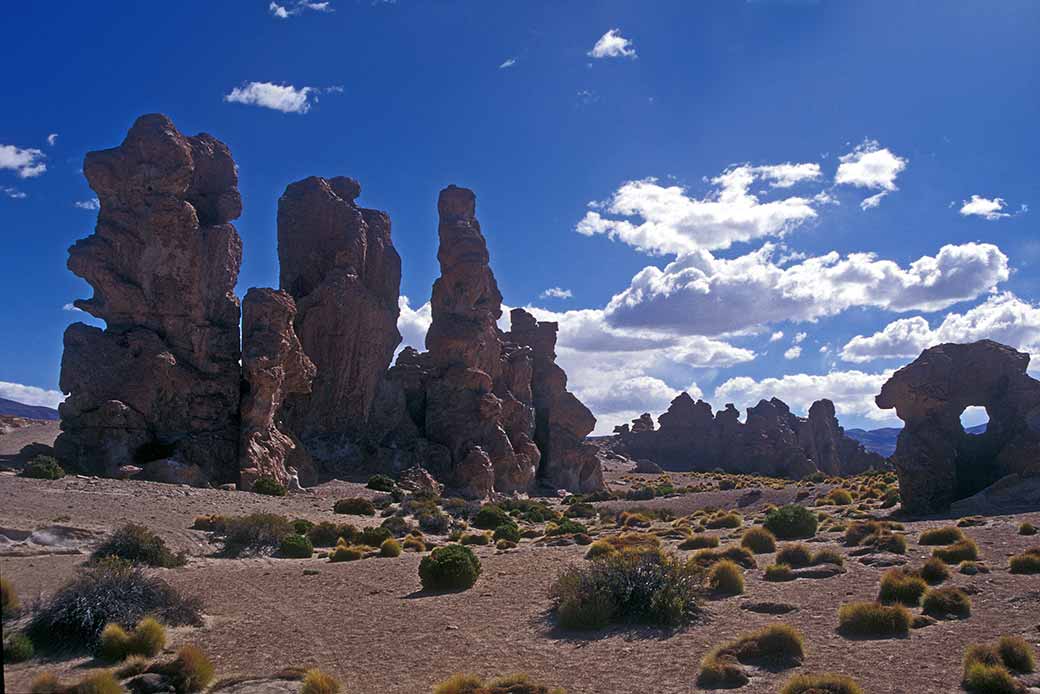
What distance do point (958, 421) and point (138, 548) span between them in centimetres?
2986

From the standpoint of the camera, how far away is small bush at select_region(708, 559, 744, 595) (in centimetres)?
1562

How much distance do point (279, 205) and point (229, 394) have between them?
19813 mm

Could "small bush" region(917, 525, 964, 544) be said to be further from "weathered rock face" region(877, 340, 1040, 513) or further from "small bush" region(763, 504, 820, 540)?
"weathered rock face" region(877, 340, 1040, 513)

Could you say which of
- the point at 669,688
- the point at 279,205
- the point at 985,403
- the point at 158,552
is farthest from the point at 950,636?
the point at 279,205

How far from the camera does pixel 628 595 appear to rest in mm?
14008

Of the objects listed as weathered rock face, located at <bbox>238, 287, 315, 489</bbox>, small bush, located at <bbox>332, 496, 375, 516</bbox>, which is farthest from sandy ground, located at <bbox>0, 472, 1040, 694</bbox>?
weathered rock face, located at <bbox>238, 287, 315, 489</bbox>

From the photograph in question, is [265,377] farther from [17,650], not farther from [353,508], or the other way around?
[17,650]

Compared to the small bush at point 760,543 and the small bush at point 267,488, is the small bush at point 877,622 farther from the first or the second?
the small bush at point 267,488

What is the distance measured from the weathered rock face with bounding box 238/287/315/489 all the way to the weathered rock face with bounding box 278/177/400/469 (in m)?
7.40

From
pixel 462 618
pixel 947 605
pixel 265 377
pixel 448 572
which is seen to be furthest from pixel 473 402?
pixel 947 605

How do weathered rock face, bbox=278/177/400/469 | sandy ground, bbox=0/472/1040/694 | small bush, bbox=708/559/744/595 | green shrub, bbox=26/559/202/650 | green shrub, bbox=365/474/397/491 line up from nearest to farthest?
sandy ground, bbox=0/472/1040/694 → green shrub, bbox=26/559/202/650 → small bush, bbox=708/559/744/595 → green shrub, bbox=365/474/397/491 → weathered rock face, bbox=278/177/400/469

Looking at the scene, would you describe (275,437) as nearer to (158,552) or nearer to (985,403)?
(158,552)

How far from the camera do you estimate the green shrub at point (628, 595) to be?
44.5ft

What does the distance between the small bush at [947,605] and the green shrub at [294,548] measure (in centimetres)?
1741
